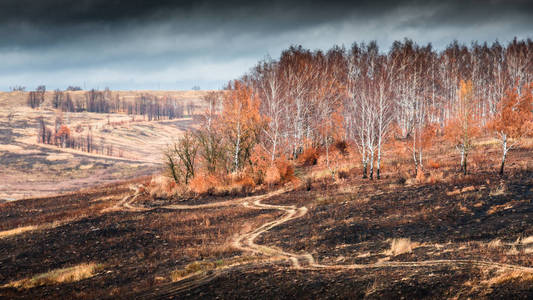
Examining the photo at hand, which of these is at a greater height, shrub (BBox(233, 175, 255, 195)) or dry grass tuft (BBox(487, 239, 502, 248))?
dry grass tuft (BBox(487, 239, 502, 248))

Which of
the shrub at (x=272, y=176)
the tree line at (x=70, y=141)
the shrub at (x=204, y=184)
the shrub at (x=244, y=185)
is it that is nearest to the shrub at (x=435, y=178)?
the shrub at (x=272, y=176)

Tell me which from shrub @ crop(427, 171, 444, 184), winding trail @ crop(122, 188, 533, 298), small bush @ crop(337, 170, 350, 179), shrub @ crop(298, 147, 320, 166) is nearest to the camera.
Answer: winding trail @ crop(122, 188, 533, 298)

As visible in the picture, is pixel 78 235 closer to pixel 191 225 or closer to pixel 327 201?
pixel 191 225

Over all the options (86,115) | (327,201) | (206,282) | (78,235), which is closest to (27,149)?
(86,115)

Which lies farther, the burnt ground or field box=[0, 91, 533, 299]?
field box=[0, 91, 533, 299]

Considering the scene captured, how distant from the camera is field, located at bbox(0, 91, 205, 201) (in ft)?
216

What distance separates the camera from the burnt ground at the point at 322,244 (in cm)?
903

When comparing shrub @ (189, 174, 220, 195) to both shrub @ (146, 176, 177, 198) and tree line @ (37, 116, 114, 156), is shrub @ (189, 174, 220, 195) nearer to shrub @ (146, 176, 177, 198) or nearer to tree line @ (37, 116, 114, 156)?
shrub @ (146, 176, 177, 198)

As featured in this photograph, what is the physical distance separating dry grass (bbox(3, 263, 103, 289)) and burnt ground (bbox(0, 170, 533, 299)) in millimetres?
409

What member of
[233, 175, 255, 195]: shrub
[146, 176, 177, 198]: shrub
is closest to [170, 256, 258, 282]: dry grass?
[233, 175, 255, 195]: shrub

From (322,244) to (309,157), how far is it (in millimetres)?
27318

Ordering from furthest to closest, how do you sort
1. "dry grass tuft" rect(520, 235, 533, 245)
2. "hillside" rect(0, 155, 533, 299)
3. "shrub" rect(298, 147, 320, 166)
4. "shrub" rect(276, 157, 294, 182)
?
"shrub" rect(298, 147, 320, 166)
"shrub" rect(276, 157, 294, 182)
"dry grass tuft" rect(520, 235, 533, 245)
"hillside" rect(0, 155, 533, 299)

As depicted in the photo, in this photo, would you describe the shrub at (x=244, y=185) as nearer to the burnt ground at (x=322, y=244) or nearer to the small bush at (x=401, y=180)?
the burnt ground at (x=322, y=244)

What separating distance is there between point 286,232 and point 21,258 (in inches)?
481
